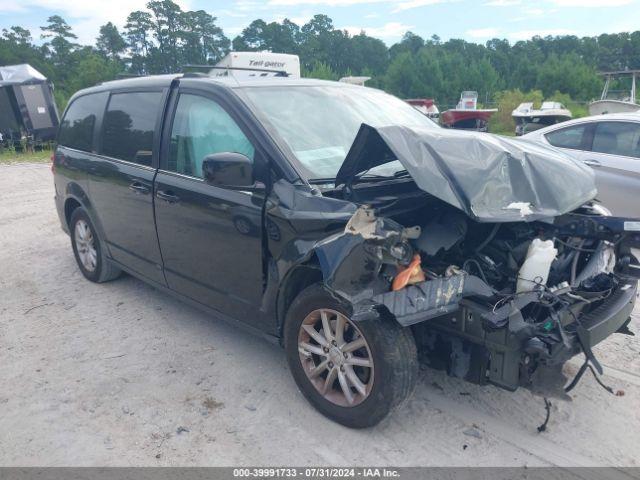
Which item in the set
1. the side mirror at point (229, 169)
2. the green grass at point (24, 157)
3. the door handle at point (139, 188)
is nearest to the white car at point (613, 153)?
the side mirror at point (229, 169)

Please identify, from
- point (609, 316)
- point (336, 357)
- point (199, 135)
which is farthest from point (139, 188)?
point (609, 316)

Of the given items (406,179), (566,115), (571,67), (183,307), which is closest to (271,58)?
(566,115)

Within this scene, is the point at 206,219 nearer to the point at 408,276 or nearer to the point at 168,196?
the point at 168,196

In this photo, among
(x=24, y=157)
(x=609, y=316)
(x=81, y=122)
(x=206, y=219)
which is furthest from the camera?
(x=24, y=157)

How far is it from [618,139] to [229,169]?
5474mm

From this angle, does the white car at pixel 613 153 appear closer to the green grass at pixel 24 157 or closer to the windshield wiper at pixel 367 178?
the windshield wiper at pixel 367 178

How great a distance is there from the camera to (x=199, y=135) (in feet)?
12.4

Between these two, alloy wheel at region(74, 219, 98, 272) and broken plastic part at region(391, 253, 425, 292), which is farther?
alloy wheel at region(74, 219, 98, 272)

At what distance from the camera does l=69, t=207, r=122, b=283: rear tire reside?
5207 mm

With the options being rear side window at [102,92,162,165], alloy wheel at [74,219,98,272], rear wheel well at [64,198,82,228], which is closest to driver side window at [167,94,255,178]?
rear side window at [102,92,162,165]

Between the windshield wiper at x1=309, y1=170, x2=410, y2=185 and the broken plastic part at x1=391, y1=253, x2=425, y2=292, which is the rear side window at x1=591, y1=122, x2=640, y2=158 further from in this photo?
the broken plastic part at x1=391, y1=253, x2=425, y2=292

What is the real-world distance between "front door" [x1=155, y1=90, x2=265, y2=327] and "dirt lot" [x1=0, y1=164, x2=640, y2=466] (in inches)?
18.6

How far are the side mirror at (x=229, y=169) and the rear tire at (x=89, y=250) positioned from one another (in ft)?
7.84

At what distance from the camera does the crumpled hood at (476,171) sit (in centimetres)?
282
